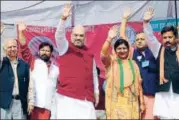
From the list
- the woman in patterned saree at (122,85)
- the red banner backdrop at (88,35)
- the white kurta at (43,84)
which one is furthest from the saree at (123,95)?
the red banner backdrop at (88,35)

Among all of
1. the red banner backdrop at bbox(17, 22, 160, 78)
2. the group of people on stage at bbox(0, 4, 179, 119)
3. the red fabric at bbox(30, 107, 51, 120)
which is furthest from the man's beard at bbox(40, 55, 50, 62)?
the red banner backdrop at bbox(17, 22, 160, 78)

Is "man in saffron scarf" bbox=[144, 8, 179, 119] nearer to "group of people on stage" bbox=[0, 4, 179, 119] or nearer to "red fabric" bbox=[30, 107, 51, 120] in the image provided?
"group of people on stage" bbox=[0, 4, 179, 119]

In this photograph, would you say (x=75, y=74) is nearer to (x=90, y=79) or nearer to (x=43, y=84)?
(x=90, y=79)

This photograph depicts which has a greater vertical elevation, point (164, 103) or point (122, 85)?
point (122, 85)

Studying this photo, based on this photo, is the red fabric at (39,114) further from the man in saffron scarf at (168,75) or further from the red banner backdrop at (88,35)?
the red banner backdrop at (88,35)

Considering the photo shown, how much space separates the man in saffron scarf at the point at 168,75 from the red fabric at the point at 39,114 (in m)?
1.12

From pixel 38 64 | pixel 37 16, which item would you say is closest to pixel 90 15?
pixel 37 16

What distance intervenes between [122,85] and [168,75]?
50 cm

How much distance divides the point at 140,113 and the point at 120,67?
483 mm

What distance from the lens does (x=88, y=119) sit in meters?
4.89

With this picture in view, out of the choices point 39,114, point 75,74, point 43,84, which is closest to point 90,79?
point 75,74

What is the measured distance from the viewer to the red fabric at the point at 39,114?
5.20 m

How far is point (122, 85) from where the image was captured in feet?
15.4

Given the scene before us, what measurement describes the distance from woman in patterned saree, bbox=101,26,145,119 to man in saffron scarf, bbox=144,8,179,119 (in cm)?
25
